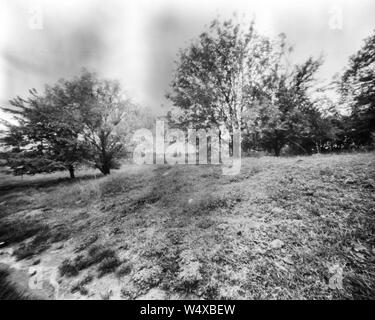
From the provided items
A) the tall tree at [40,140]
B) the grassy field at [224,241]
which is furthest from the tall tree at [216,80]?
the tall tree at [40,140]

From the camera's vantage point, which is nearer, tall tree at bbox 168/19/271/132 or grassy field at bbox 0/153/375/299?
grassy field at bbox 0/153/375/299

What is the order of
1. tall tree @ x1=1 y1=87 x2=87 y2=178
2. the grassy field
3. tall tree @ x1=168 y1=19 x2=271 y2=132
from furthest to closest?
tall tree @ x1=1 y1=87 x2=87 y2=178 → tall tree @ x1=168 y1=19 x2=271 y2=132 → the grassy field

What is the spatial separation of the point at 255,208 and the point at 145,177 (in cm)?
757

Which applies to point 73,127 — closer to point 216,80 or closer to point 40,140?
point 40,140

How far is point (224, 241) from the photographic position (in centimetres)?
376

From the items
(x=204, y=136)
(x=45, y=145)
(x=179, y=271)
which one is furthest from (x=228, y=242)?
(x=45, y=145)

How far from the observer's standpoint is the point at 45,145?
15070 mm

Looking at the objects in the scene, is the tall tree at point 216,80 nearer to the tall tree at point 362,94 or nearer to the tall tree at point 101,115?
the tall tree at point 101,115

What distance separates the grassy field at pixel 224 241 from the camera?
8.90 ft

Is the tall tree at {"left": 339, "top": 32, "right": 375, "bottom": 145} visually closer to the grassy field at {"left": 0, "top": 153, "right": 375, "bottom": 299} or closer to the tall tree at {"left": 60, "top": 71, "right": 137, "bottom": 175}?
the grassy field at {"left": 0, "top": 153, "right": 375, "bottom": 299}

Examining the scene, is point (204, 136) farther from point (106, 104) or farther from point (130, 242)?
point (106, 104)

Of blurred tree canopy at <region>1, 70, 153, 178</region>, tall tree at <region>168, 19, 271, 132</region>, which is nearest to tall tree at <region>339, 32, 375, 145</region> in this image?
tall tree at <region>168, 19, 271, 132</region>

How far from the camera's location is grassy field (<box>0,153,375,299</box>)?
2.71 metres
